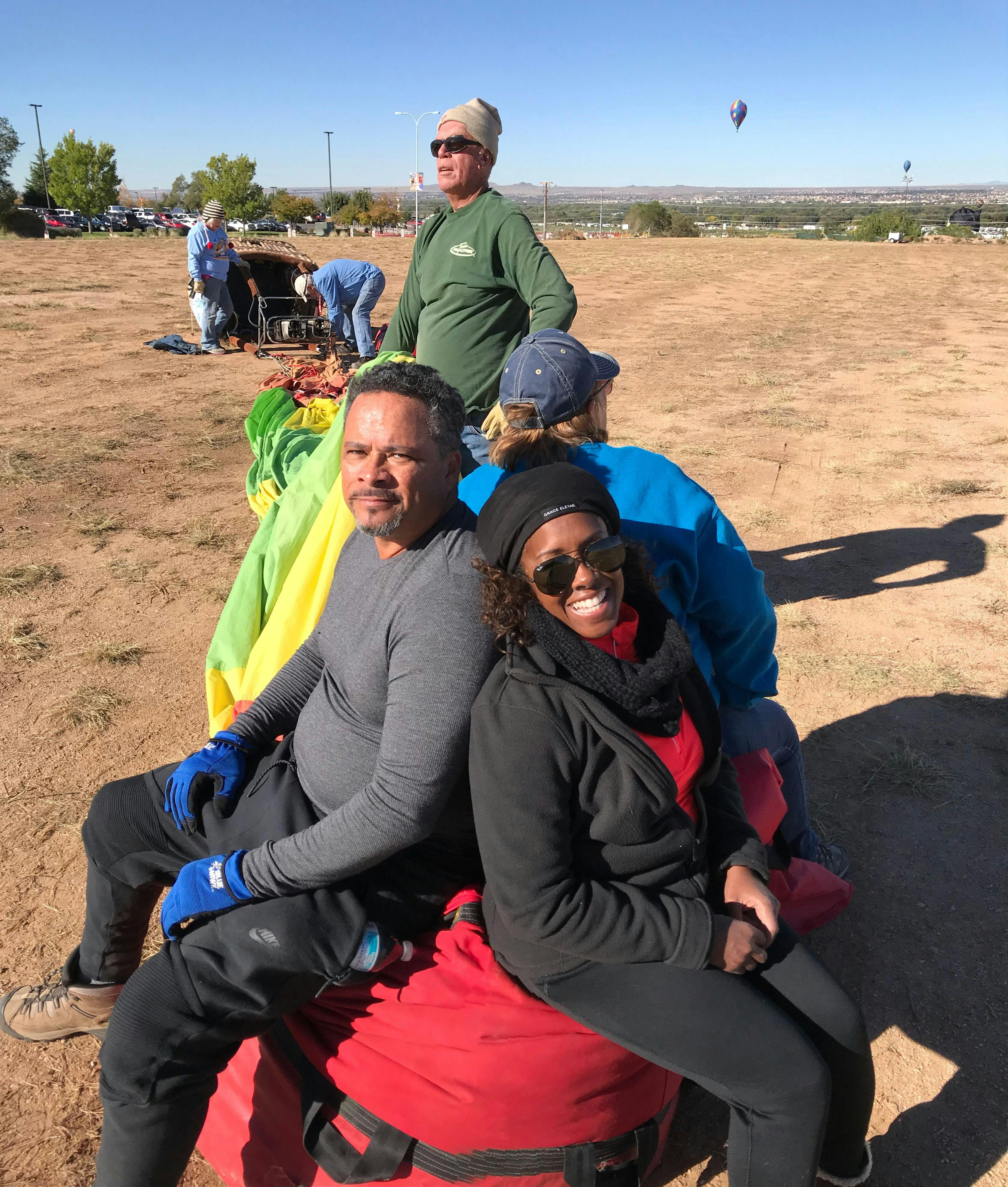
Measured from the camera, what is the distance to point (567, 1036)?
1731mm

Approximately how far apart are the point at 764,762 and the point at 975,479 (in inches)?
219

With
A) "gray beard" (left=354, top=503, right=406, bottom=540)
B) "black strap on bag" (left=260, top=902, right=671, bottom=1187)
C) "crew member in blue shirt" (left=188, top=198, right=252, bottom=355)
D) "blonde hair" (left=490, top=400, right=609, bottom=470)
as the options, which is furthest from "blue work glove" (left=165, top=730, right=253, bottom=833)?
"crew member in blue shirt" (left=188, top=198, right=252, bottom=355)

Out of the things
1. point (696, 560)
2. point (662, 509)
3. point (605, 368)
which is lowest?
point (696, 560)

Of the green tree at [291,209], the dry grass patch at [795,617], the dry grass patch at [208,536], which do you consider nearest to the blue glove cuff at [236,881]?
the dry grass patch at [795,617]

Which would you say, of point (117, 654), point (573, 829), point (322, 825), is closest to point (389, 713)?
point (322, 825)

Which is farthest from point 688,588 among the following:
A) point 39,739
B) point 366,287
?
point 366,287

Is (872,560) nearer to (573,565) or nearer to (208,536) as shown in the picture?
(208,536)

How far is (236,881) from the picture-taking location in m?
1.74

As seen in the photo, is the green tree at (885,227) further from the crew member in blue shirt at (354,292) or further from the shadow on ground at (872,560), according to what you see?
the shadow on ground at (872,560)

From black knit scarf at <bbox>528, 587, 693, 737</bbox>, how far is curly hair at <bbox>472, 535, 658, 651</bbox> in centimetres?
2

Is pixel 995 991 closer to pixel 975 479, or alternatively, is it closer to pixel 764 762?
pixel 764 762

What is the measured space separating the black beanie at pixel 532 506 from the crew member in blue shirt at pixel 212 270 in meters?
10.3

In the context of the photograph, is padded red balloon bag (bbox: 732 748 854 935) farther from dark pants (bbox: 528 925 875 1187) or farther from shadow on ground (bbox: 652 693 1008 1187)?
dark pants (bbox: 528 925 875 1187)

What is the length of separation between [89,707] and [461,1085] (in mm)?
2742
